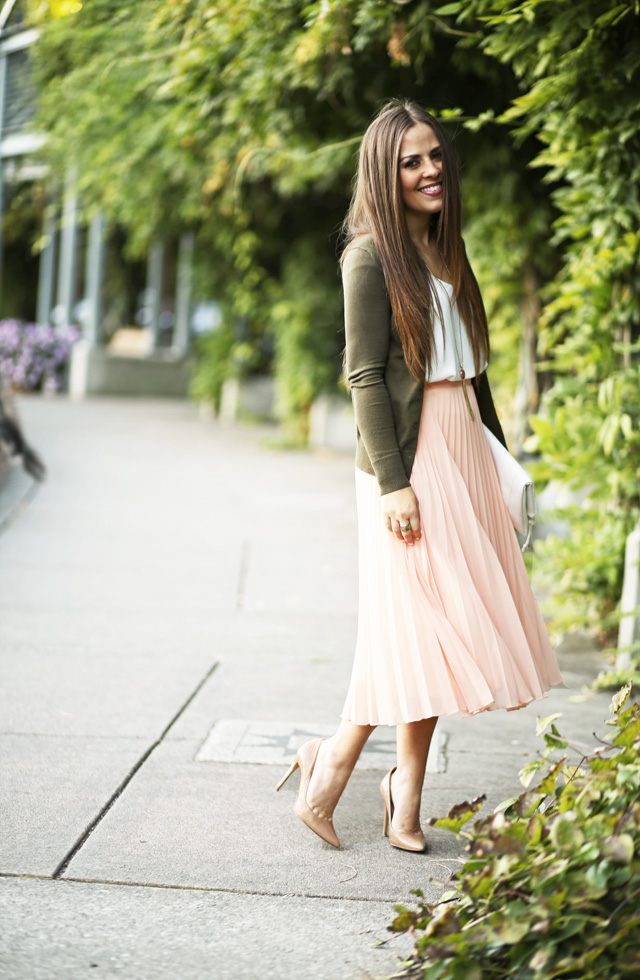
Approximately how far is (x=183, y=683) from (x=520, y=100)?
2.77 metres

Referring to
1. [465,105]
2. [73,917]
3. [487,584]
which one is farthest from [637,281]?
[73,917]

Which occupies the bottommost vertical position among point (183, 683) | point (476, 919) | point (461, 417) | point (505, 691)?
point (183, 683)

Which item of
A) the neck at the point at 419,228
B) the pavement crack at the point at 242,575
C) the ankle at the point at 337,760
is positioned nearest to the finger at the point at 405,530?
the ankle at the point at 337,760

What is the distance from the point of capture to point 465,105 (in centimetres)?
Result: 623

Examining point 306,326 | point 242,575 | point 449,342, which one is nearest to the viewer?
point 449,342

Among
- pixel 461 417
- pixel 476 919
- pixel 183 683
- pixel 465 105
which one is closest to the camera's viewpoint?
pixel 476 919

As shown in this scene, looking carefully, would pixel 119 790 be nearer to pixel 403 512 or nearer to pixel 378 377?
pixel 403 512

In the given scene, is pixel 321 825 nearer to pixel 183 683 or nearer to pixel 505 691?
pixel 505 691

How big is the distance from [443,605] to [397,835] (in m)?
0.68

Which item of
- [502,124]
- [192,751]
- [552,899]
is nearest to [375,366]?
[552,899]

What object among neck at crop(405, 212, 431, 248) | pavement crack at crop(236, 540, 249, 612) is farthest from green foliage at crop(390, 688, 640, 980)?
pavement crack at crop(236, 540, 249, 612)

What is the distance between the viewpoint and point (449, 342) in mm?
3035

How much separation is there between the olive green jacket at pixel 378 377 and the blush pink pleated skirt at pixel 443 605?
0.07m

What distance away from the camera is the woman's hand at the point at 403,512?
2.92 m
